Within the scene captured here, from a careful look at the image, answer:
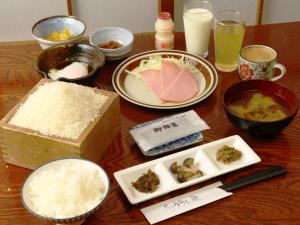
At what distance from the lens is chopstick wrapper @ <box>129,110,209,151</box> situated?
3.70ft

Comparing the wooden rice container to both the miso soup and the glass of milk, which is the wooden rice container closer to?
the miso soup

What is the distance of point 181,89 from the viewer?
4.33 ft

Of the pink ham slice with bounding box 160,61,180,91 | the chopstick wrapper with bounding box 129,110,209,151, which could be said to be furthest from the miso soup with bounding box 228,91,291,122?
the pink ham slice with bounding box 160,61,180,91

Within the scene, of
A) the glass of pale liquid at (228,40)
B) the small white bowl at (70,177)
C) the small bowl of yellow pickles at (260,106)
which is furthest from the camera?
the glass of pale liquid at (228,40)

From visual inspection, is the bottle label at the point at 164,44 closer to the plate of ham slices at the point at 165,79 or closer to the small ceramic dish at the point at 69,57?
the plate of ham slices at the point at 165,79

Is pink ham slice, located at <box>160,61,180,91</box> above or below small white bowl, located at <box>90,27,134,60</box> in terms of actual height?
below

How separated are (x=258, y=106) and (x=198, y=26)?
392mm

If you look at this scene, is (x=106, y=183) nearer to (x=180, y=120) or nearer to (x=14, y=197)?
(x=14, y=197)

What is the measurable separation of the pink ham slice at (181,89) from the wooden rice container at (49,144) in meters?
0.22

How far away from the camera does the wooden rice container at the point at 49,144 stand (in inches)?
40.0

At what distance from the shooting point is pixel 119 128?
3.96 feet

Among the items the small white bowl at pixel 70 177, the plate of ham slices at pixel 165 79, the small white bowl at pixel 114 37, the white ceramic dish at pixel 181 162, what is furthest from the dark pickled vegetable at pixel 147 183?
the small white bowl at pixel 114 37

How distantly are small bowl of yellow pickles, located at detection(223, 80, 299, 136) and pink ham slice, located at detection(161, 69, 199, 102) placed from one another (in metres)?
0.14

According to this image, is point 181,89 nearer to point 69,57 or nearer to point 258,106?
point 258,106
